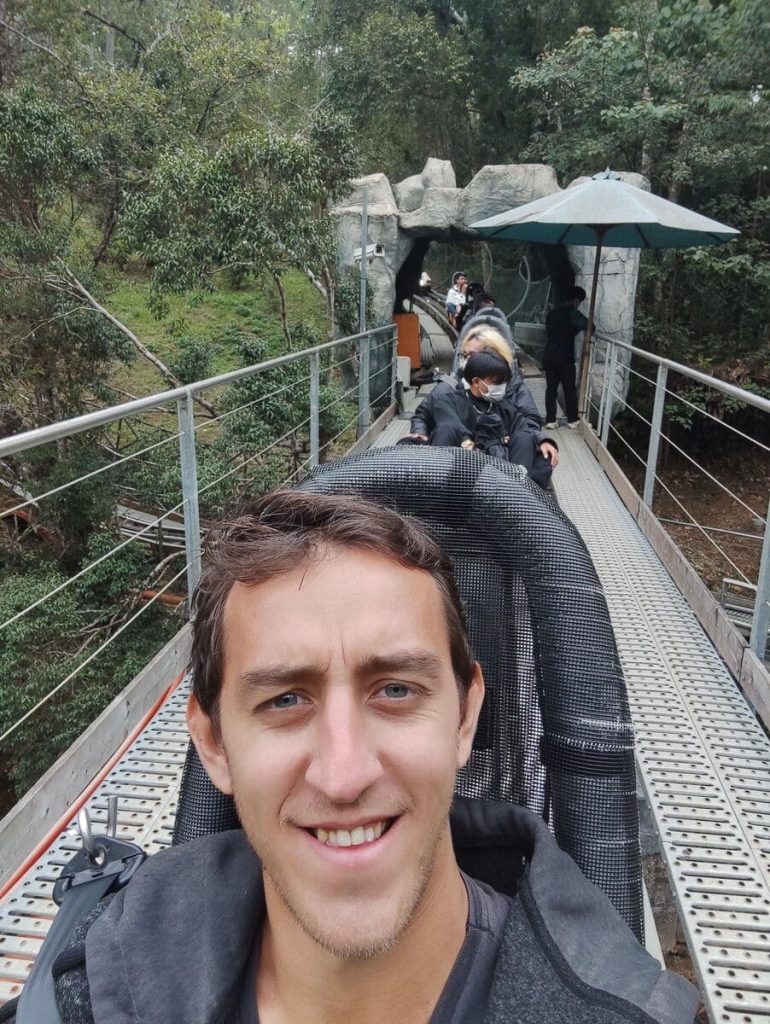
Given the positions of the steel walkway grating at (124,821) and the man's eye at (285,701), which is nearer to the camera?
the man's eye at (285,701)

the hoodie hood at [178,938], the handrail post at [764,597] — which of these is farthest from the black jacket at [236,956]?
the handrail post at [764,597]

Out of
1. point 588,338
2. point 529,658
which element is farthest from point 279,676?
point 588,338

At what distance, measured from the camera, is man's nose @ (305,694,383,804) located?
703 mm

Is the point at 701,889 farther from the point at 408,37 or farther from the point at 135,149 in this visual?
the point at 408,37

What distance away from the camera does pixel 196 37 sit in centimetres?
975

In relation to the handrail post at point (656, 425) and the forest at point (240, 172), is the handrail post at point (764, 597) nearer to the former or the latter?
the handrail post at point (656, 425)

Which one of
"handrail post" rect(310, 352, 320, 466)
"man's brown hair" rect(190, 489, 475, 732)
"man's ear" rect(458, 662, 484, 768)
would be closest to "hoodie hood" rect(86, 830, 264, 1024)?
"man's brown hair" rect(190, 489, 475, 732)

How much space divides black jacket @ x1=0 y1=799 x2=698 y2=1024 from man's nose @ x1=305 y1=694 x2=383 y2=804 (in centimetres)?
24

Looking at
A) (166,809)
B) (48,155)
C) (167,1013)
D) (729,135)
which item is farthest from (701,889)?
(729,135)

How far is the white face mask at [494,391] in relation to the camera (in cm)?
294

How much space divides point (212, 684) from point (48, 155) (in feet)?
23.0

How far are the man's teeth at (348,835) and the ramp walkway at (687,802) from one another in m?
0.71

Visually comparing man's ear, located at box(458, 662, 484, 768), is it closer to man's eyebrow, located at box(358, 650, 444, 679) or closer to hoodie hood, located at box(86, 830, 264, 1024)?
man's eyebrow, located at box(358, 650, 444, 679)

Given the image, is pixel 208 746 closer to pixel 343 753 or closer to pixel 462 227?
pixel 343 753
